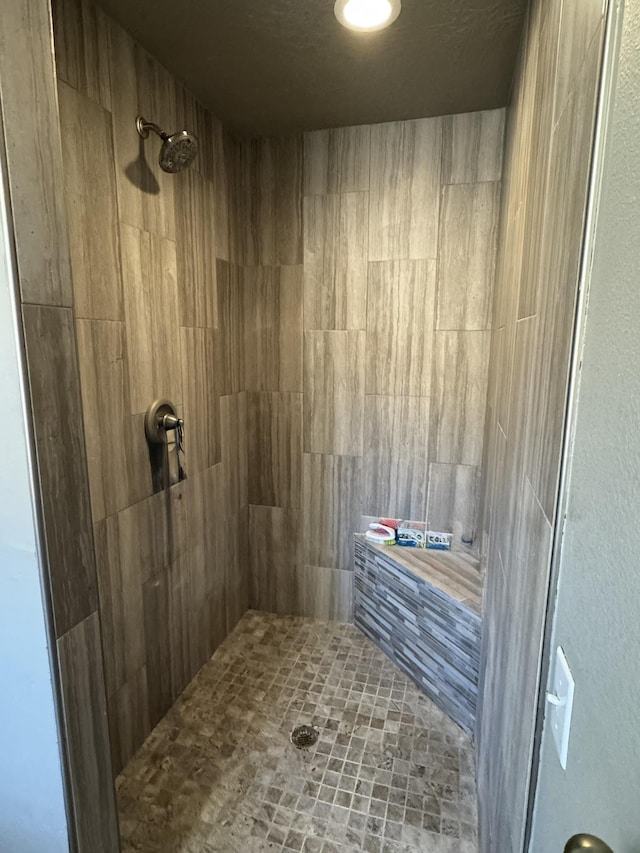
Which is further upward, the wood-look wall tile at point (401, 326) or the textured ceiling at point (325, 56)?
the textured ceiling at point (325, 56)

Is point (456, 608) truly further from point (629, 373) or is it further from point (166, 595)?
point (629, 373)

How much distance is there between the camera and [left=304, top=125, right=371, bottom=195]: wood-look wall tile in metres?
2.16

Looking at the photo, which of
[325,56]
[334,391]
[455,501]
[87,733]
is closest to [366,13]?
[325,56]

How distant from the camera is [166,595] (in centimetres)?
190

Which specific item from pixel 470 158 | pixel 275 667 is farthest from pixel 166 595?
pixel 470 158

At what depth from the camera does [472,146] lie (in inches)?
79.7

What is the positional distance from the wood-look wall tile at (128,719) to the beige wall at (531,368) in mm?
1241

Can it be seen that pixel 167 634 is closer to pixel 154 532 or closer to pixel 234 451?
pixel 154 532

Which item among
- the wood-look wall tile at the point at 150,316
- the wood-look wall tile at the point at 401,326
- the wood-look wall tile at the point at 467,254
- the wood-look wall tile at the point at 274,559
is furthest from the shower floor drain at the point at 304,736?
the wood-look wall tile at the point at 467,254

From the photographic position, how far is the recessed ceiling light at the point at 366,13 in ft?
4.44

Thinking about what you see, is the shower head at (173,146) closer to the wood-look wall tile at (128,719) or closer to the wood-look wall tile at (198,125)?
the wood-look wall tile at (198,125)

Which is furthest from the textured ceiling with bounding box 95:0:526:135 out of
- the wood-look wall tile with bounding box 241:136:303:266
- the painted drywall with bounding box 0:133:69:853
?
the painted drywall with bounding box 0:133:69:853

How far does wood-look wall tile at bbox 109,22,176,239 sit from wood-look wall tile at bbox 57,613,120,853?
130 cm

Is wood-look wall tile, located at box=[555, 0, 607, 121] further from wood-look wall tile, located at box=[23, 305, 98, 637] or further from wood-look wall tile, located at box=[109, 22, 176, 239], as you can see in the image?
wood-look wall tile, located at box=[109, 22, 176, 239]
